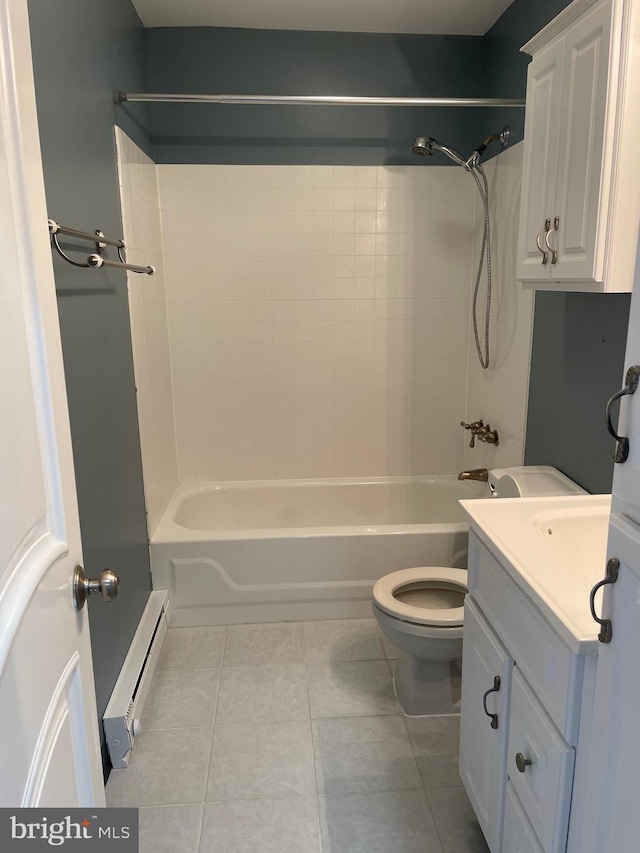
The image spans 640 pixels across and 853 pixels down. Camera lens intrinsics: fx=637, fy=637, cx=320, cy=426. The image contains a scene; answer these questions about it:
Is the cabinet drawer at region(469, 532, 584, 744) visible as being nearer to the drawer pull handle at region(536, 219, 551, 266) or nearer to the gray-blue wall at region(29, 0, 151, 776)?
the drawer pull handle at region(536, 219, 551, 266)

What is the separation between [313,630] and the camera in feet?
8.96

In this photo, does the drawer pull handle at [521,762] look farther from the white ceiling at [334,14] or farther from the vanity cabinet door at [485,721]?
the white ceiling at [334,14]

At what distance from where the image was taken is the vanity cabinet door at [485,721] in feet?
4.56

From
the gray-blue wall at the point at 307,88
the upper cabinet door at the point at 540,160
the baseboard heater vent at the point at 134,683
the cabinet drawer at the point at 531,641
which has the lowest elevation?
the baseboard heater vent at the point at 134,683

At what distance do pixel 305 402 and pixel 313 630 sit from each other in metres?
1.21

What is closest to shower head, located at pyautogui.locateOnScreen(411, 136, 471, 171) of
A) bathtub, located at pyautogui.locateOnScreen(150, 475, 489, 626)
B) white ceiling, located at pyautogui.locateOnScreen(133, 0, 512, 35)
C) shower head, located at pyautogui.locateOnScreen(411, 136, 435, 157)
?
shower head, located at pyautogui.locateOnScreen(411, 136, 435, 157)

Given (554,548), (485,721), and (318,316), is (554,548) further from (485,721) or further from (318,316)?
(318,316)

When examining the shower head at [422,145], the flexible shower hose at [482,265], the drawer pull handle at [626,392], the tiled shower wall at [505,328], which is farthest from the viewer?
the flexible shower hose at [482,265]

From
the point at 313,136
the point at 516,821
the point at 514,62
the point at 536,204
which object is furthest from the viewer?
the point at 313,136

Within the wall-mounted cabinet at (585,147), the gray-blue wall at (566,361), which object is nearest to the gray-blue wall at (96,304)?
the wall-mounted cabinet at (585,147)

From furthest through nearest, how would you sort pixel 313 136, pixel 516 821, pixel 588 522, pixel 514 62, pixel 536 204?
pixel 313 136, pixel 514 62, pixel 536 204, pixel 588 522, pixel 516 821

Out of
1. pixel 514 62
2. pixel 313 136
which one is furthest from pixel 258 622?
pixel 514 62

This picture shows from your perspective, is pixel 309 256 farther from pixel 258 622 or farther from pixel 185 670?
pixel 185 670

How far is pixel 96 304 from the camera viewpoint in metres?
2.02
